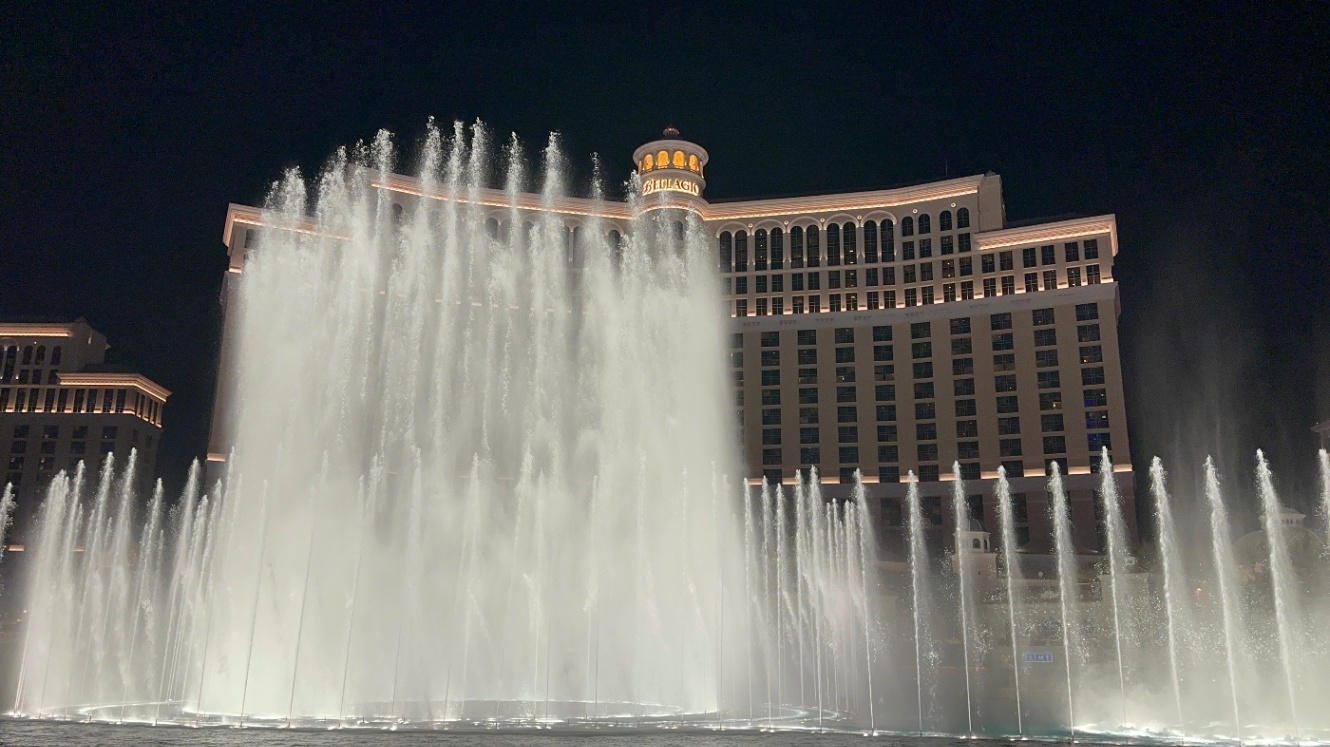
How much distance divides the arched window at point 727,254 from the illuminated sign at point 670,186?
211 inches

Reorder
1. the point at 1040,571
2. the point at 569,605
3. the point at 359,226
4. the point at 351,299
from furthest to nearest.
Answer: the point at 1040,571 < the point at 359,226 < the point at 351,299 < the point at 569,605

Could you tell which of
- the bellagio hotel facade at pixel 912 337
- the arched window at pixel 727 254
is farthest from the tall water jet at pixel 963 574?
the arched window at pixel 727 254

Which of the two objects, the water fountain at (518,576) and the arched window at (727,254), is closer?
the water fountain at (518,576)

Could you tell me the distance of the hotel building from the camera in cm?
10594

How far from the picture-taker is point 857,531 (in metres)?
78.0

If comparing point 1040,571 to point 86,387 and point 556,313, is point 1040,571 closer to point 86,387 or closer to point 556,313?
point 556,313

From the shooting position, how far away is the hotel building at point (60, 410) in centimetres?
10594

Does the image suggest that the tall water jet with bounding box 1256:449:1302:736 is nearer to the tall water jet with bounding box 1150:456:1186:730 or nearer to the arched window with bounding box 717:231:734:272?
the tall water jet with bounding box 1150:456:1186:730

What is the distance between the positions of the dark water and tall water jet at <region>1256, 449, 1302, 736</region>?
46.1ft

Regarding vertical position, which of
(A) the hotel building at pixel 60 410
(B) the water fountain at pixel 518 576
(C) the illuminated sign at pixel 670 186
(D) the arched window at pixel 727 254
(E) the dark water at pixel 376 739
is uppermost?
(C) the illuminated sign at pixel 670 186

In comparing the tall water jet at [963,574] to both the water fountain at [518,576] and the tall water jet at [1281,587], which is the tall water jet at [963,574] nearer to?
the water fountain at [518,576]

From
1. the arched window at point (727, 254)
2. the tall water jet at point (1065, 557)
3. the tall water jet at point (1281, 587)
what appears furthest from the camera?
the arched window at point (727, 254)

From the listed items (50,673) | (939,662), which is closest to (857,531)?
(939,662)

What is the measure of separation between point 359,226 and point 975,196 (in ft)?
181
